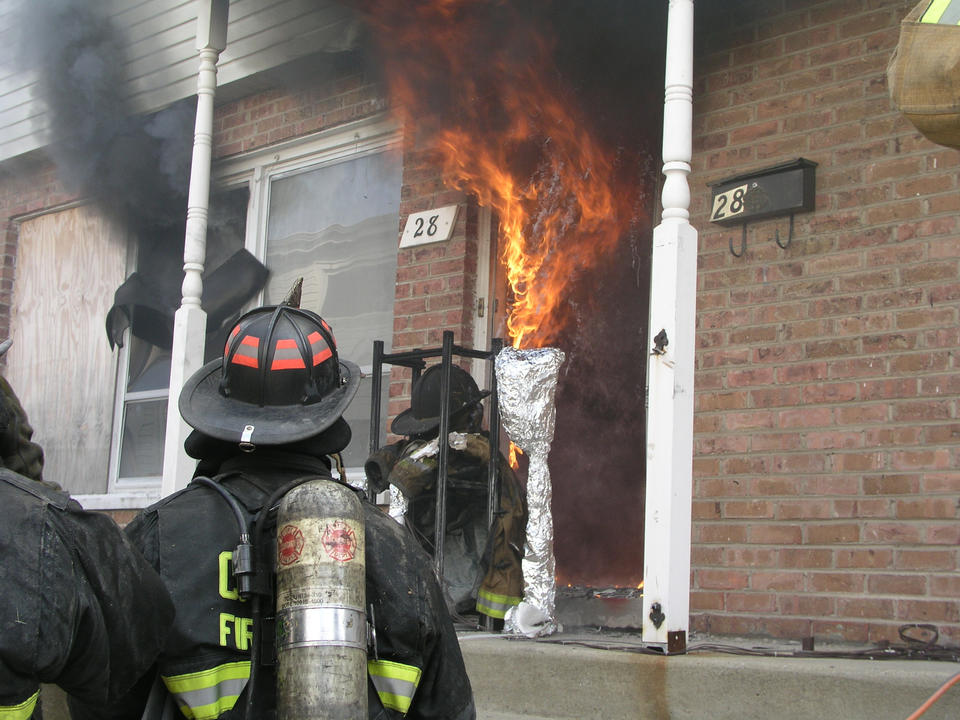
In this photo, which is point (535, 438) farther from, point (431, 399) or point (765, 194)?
point (765, 194)

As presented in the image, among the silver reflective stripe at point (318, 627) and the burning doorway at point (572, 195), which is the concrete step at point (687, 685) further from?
the silver reflective stripe at point (318, 627)

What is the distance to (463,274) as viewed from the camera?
6445mm

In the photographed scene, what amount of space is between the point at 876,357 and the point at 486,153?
8.83 feet

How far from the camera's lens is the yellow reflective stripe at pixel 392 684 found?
214cm

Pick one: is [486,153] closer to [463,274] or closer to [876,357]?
[463,274]

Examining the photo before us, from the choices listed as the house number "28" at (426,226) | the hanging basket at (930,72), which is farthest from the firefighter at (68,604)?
the house number "28" at (426,226)

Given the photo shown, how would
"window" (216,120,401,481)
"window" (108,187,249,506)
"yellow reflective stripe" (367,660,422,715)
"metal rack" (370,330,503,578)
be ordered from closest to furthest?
"yellow reflective stripe" (367,660,422,715) → "metal rack" (370,330,503,578) → "window" (216,120,401,481) → "window" (108,187,249,506)

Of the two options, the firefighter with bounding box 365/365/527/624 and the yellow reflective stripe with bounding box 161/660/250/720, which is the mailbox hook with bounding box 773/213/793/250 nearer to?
the firefighter with bounding box 365/365/527/624

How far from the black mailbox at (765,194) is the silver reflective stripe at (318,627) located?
3.77 meters

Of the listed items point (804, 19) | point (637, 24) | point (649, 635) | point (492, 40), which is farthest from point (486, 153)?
point (649, 635)

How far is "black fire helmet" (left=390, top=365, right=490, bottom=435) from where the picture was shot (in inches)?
224

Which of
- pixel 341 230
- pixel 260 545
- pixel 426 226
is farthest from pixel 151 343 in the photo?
pixel 260 545

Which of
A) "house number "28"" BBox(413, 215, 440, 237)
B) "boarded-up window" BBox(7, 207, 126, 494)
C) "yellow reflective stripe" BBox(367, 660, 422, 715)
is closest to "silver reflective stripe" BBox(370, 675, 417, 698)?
"yellow reflective stripe" BBox(367, 660, 422, 715)

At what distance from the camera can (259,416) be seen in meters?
2.24
